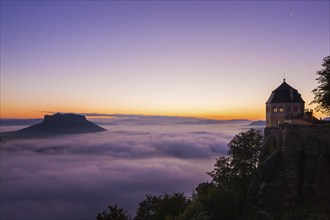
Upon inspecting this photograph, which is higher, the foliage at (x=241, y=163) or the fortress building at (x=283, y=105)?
the fortress building at (x=283, y=105)

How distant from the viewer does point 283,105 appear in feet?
196

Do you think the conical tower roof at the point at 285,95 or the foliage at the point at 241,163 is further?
the conical tower roof at the point at 285,95

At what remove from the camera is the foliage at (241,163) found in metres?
50.2

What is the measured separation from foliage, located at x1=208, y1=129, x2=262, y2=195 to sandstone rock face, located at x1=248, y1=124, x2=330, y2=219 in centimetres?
732

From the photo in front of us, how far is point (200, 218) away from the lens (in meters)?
35.1

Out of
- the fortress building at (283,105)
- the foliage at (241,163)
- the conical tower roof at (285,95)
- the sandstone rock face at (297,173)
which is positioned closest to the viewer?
the sandstone rock face at (297,173)

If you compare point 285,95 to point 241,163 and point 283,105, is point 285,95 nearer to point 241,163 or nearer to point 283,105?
point 283,105

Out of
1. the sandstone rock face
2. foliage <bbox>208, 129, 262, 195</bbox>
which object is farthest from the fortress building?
the sandstone rock face

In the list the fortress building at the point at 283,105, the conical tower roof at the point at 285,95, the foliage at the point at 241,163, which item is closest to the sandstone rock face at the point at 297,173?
the foliage at the point at 241,163

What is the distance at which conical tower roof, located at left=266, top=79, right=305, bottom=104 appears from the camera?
59662 millimetres

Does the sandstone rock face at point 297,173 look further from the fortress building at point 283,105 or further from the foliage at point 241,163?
the fortress building at point 283,105

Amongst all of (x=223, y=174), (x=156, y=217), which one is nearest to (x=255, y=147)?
(x=223, y=174)

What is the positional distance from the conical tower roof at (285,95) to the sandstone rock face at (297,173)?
18845mm

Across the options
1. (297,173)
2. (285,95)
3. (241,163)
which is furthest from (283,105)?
(297,173)
